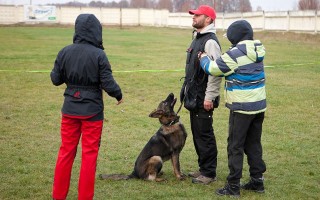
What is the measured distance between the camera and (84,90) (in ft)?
15.4

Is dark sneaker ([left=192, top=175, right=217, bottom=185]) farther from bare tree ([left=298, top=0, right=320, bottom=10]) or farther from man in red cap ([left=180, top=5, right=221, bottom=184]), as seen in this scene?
bare tree ([left=298, top=0, right=320, bottom=10])

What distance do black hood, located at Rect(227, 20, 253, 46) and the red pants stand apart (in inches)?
70.7

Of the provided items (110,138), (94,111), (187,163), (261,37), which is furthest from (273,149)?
(261,37)

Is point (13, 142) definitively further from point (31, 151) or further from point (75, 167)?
point (75, 167)

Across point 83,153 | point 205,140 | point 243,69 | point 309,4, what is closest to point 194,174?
point 205,140

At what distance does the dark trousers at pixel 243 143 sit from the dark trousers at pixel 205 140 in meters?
0.48

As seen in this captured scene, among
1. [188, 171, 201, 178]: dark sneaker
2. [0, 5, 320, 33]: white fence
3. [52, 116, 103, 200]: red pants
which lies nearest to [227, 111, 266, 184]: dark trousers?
[188, 171, 201, 178]: dark sneaker

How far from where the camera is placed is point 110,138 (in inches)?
318

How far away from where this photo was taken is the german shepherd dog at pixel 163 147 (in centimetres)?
584

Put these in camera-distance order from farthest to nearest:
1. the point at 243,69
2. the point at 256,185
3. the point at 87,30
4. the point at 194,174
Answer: the point at 194,174
the point at 256,185
the point at 243,69
the point at 87,30

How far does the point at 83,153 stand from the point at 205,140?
5.93 ft

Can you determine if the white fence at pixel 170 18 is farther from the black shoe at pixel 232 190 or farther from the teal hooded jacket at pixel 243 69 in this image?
the black shoe at pixel 232 190

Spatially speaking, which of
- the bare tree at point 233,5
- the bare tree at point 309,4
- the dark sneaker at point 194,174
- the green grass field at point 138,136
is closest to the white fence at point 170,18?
the bare tree at point 309,4

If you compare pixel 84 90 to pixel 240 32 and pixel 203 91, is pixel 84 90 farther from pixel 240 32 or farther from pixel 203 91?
pixel 240 32
